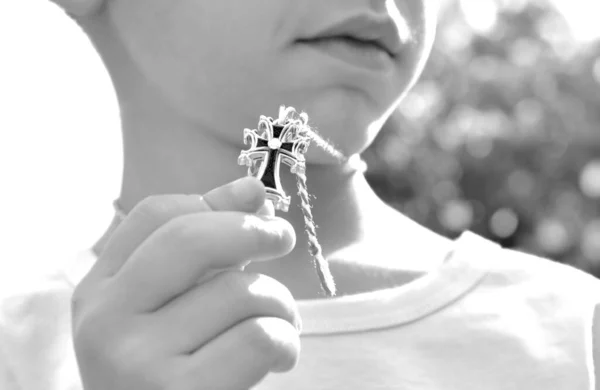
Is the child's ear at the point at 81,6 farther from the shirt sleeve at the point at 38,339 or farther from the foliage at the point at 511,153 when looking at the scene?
the foliage at the point at 511,153

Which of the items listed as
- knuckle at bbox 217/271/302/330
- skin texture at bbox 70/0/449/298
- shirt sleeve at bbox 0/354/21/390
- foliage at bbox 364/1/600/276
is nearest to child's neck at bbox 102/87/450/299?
skin texture at bbox 70/0/449/298

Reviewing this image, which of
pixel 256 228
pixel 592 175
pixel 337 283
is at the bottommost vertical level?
pixel 592 175

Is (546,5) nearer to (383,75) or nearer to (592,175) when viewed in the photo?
(592,175)

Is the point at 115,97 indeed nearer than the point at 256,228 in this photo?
No

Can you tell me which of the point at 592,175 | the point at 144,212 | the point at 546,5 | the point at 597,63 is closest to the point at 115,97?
the point at 144,212

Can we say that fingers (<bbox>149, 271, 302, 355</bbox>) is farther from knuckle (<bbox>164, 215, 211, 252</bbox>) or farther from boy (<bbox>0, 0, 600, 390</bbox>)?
boy (<bbox>0, 0, 600, 390</bbox>)

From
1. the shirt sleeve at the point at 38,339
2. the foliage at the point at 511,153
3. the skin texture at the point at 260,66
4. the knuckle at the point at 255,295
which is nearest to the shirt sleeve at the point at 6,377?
the shirt sleeve at the point at 38,339

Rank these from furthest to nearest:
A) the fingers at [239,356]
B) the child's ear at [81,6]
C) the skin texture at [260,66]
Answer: the child's ear at [81,6] → the skin texture at [260,66] → the fingers at [239,356]

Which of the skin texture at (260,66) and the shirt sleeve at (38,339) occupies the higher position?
the skin texture at (260,66)
